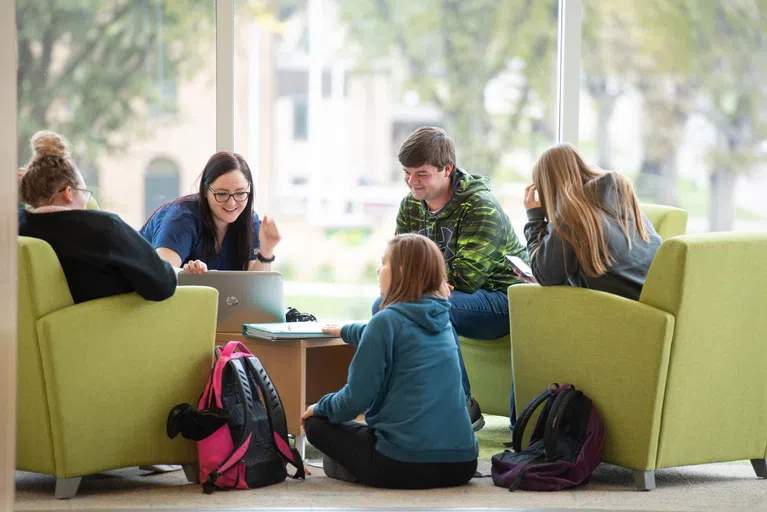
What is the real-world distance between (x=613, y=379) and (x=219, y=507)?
3.85ft

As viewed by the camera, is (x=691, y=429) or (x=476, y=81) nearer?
(x=691, y=429)

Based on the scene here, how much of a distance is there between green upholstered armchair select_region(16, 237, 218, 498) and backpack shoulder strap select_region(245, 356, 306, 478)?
0.16 meters

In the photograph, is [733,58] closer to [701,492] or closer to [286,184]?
[286,184]

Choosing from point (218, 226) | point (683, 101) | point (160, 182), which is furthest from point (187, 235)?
point (683, 101)

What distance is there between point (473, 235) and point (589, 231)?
2.39 feet

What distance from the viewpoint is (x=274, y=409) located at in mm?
2822

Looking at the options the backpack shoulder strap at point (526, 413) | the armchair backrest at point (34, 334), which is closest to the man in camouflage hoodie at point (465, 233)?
the backpack shoulder strap at point (526, 413)

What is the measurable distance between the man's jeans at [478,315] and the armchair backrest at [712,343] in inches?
30.2

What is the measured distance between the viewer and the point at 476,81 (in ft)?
16.4

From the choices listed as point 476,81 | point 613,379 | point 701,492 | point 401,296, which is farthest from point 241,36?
point 701,492

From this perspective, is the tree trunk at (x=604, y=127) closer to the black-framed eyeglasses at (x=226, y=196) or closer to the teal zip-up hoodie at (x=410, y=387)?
the black-framed eyeglasses at (x=226, y=196)

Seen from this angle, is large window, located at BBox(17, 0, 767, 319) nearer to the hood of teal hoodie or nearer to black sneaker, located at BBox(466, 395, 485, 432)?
black sneaker, located at BBox(466, 395, 485, 432)

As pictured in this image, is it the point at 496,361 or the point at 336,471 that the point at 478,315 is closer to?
the point at 496,361

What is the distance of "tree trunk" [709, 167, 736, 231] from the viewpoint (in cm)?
525
